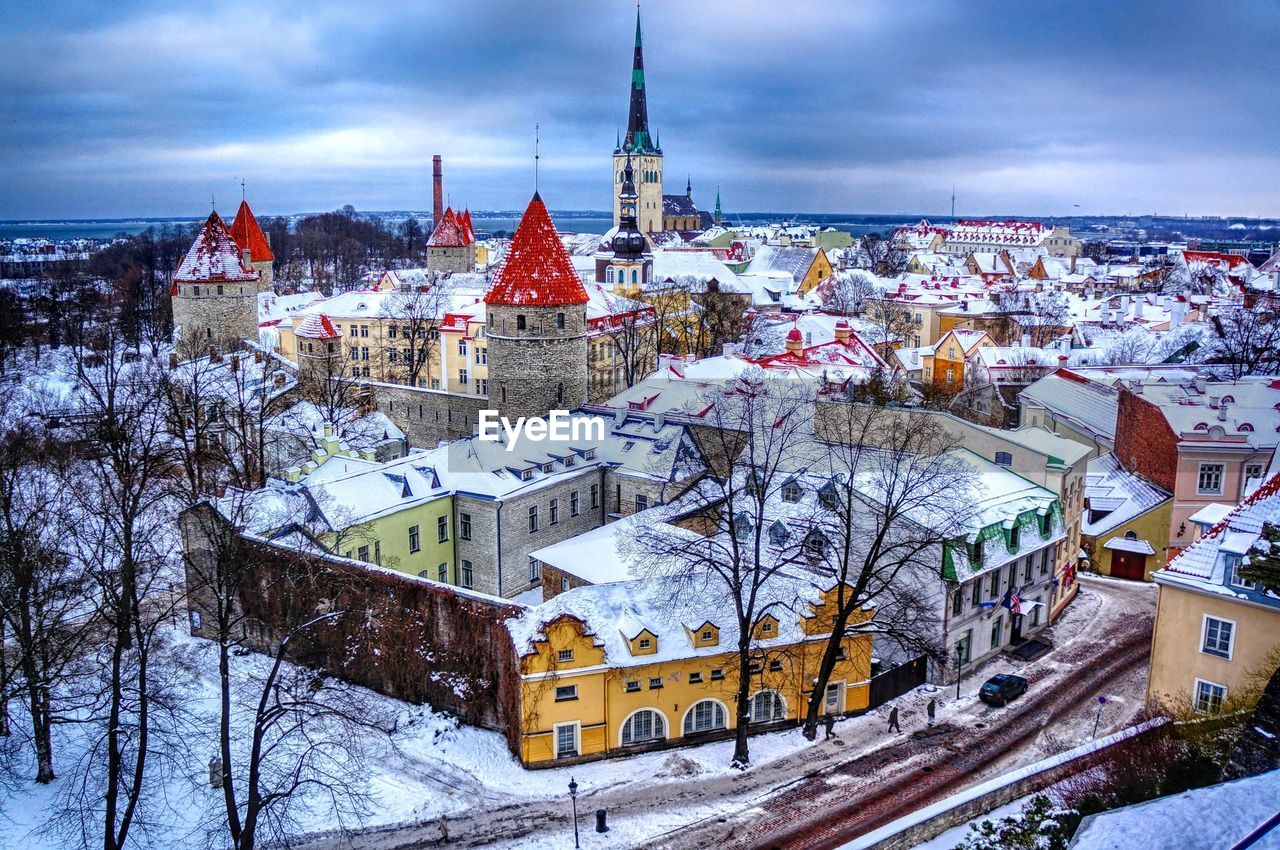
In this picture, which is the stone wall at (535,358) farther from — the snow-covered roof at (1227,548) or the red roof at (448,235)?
the red roof at (448,235)

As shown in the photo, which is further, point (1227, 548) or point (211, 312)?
point (211, 312)

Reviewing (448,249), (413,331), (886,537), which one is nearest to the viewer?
(886,537)

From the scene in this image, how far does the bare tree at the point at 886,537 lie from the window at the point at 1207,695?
507 centimetres

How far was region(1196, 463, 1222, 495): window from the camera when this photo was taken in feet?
104

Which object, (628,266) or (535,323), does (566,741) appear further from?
(628,266)

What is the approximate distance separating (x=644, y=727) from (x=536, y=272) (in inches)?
698

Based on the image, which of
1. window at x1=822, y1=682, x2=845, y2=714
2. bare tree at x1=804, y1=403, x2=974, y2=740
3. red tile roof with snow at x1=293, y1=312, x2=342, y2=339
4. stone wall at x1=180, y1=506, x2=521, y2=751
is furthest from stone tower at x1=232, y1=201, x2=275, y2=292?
window at x1=822, y1=682, x2=845, y2=714

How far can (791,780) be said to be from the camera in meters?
19.8

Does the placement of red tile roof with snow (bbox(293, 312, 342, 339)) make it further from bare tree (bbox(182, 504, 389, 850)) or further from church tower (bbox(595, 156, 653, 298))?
bare tree (bbox(182, 504, 389, 850))

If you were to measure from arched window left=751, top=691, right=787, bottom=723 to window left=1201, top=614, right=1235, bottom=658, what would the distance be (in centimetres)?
832

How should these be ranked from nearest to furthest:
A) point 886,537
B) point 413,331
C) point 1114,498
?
point 886,537
point 1114,498
point 413,331

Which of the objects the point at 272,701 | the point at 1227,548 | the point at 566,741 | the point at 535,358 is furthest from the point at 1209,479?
the point at 272,701

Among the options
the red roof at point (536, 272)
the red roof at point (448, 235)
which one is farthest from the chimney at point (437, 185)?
the red roof at point (536, 272)

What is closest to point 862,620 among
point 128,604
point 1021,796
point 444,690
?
point 1021,796
